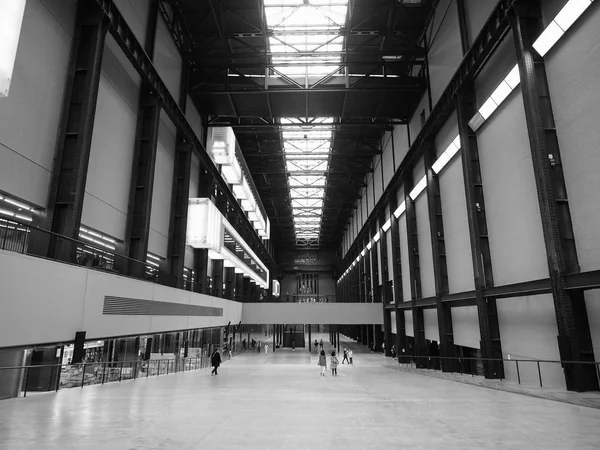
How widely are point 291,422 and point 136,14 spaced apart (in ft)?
77.5

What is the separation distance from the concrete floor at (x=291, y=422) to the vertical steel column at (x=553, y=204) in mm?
2811

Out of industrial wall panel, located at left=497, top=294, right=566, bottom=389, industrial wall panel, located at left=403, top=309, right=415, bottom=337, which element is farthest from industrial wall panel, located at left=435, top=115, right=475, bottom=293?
industrial wall panel, located at left=403, top=309, right=415, bottom=337

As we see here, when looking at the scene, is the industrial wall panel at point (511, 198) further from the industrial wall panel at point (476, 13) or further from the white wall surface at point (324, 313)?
the white wall surface at point (324, 313)

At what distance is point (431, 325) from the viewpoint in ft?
104

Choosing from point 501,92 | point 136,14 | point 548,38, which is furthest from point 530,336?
point 136,14

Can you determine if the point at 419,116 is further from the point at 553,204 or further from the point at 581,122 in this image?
the point at 553,204

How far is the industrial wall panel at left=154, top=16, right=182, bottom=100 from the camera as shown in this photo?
25925mm

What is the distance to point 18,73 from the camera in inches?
544

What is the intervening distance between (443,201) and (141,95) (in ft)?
71.3

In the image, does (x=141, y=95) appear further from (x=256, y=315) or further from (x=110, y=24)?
(x=256, y=315)

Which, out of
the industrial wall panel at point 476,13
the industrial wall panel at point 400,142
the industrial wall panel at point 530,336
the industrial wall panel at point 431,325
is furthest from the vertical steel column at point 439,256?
the industrial wall panel at point 476,13

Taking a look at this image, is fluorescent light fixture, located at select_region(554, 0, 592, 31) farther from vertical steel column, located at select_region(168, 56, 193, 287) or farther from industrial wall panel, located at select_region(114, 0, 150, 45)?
vertical steel column, located at select_region(168, 56, 193, 287)

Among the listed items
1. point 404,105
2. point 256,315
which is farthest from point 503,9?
point 256,315

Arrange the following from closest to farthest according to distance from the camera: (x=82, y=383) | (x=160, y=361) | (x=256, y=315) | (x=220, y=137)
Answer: (x=82, y=383) < (x=160, y=361) < (x=220, y=137) < (x=256, y=315)
